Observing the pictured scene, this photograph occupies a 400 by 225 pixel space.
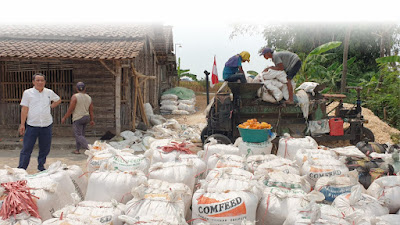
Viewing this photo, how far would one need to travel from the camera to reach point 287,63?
633 cm

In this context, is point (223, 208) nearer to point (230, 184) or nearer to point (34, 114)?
point (230, 184)

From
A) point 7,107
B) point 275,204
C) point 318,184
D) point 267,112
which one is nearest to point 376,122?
point 267,112

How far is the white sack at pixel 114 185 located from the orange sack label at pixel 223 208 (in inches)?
25.0

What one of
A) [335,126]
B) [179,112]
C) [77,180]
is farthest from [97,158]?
[179,112]

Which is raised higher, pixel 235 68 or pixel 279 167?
pixel 235 68

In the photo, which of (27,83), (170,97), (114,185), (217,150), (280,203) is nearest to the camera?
(280,203)

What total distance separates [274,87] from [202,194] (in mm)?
4048

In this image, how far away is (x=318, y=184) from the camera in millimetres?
3100

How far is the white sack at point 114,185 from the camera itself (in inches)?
111

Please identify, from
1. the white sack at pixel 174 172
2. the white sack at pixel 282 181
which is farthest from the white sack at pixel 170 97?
the white sack at pixel 282 181

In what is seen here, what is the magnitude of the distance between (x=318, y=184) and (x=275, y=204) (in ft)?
2.26

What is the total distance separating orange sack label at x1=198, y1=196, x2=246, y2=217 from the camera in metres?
2.41

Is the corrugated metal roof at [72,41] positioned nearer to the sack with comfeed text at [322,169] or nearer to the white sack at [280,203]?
the sack with comfeed text at [322,169]

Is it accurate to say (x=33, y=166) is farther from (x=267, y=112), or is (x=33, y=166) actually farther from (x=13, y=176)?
(x=267, y=112)
